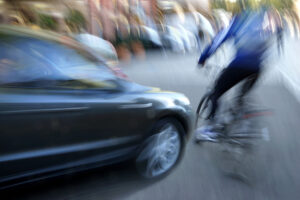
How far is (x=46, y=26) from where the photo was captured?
1461 centimetres

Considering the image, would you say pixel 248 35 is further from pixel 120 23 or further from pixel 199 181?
pixel 120 23

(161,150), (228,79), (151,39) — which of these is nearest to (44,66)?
(161,150)

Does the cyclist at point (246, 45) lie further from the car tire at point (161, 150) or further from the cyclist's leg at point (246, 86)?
the car tire at point (161, 150)

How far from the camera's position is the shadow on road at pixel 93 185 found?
3355mm


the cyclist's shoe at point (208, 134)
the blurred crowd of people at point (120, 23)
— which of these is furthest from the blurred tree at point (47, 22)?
the cyclist's shoe at point (208, 134)

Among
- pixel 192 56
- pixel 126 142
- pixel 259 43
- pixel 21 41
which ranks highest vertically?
pixel 21 41

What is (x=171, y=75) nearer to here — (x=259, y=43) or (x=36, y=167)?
(x=259, y=43)

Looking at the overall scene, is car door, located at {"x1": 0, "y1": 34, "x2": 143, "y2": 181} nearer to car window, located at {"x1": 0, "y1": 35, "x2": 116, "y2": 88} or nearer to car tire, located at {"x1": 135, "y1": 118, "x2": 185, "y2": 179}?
car window, located at {"x1": 0, "y1": 35, "x2": 116, "y2": 88}

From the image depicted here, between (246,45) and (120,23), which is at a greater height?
(246,45)

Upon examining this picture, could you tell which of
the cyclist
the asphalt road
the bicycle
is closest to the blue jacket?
the cyclist

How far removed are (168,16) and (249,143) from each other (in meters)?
18.8

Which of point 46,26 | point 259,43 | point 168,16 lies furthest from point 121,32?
point 259,43

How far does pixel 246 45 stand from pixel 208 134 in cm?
125

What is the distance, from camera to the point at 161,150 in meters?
4.03
